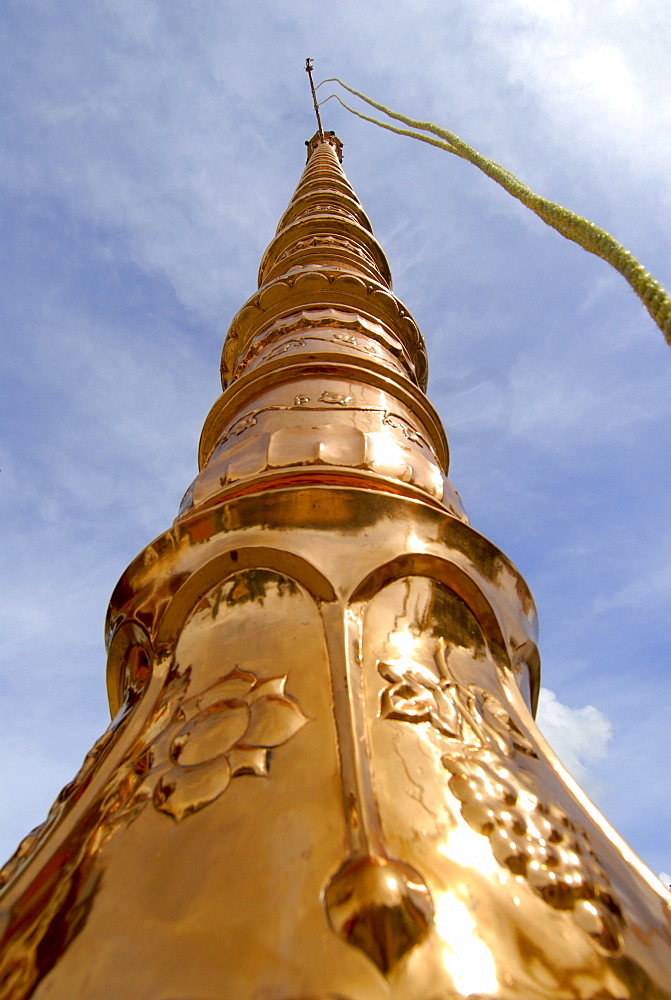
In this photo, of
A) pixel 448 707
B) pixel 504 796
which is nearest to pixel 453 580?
pixel 448 707

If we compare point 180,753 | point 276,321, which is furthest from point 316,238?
point 180,753

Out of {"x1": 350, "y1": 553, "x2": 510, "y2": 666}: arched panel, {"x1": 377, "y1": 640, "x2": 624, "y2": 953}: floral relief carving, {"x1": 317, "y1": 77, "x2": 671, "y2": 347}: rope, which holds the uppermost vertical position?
{"x1": 317, "y1": 77, "x2": 671, "y2": 347}: rope

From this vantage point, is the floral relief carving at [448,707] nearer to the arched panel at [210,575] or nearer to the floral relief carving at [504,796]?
the floral relief carving at [504,796]

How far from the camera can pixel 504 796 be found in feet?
2.16

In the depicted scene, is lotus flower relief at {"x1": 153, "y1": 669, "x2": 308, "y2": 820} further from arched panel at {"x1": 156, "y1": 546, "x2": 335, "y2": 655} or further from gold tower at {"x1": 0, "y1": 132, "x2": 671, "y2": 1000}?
arched panel at {"x1": 156, "y1": 546, "x2": 335, "y2": 655}

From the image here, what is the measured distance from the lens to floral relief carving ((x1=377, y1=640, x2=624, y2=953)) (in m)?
0.57

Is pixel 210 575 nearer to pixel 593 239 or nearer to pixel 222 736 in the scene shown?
pixel 222 736

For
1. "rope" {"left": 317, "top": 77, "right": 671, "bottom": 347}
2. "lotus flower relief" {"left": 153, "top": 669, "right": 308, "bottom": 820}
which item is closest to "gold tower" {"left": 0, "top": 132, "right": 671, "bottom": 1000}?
"lotus flower relief" {"left": 153, "top": 669, "right": 308, "bottom": 820}

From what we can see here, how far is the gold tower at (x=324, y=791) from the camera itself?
0.49m

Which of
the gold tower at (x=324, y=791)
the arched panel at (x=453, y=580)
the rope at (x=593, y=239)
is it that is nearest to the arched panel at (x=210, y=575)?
the gold tower at (x=324, y=791)

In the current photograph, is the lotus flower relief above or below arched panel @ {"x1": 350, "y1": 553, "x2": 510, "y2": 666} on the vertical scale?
below

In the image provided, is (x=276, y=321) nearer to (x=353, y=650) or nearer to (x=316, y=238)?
(x=316, y=238)

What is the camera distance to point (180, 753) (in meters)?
0.70

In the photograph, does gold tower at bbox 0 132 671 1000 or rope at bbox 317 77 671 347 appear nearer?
gold tower at bbox 0 132 671 1000
